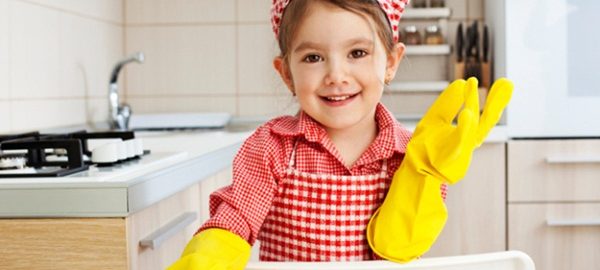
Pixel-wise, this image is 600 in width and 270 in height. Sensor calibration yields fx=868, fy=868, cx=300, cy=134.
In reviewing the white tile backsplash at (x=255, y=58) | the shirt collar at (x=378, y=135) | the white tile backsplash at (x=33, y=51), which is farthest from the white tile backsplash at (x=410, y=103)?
the shirt collar at (x=378, y=135)

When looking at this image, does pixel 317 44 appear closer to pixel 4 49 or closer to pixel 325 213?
pixel 325 213

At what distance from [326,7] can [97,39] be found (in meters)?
1.79

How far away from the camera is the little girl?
1077mm

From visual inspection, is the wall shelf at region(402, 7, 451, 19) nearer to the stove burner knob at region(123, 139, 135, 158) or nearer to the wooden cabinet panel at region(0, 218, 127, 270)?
the stove burner knob at region(123, 139, 135, 158)

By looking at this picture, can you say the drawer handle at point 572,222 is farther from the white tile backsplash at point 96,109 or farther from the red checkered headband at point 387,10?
the red checkered headband at point 387,10

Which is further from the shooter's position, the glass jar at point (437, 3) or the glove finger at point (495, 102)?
the glass jar at point (437, 3)

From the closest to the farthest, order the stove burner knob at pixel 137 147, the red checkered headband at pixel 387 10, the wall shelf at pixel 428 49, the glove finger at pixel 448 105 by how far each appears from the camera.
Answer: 1. the glove finger at pixel 448 105
2. the red checkered headband at pixel 387 10
3. the stove burner knob at pixel 137 147
4. the wall shelf at pixel 428 49

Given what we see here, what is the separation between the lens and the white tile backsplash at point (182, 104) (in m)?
3.15

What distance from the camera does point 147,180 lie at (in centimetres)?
130

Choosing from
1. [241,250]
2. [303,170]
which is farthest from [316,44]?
[241,250]

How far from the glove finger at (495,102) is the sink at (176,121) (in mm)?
1951

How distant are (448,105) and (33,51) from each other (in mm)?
1441

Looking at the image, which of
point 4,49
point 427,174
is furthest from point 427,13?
point 427,174

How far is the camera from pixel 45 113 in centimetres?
229
